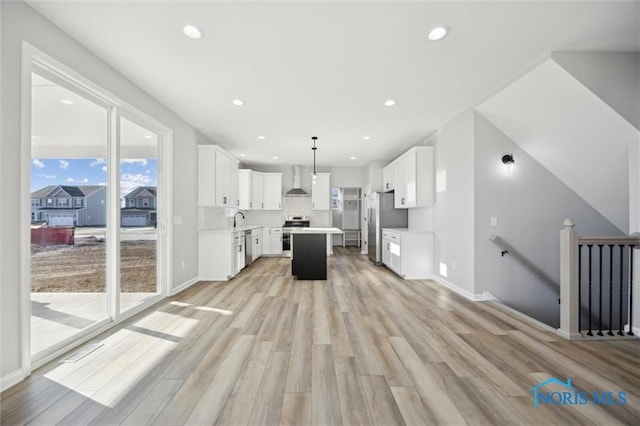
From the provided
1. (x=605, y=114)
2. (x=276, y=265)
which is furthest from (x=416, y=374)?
(x=276, y=265)

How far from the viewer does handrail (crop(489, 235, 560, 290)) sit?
3.61 m

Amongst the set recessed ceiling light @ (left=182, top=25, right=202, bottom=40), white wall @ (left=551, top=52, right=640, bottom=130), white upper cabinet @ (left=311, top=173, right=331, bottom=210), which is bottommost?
white upper cabinet @ (left=311, top=173, right=331, bottom=210)

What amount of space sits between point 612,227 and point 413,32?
4194mm

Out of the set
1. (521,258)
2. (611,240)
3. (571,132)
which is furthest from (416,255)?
(571,132)

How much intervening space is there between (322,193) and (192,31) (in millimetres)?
5914

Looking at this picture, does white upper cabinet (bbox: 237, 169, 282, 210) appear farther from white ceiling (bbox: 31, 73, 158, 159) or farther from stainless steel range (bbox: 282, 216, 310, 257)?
white ceiling (bbox: 31, 73, 158, 159)

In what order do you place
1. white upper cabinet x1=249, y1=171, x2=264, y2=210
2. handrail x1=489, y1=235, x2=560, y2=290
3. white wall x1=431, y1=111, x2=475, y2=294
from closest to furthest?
handrail x1=489, y1=235, x2=560, y2=290
white wall x1=431, y1=111, x2=475, y2=294
white upper cabinet x1=249, y1=171, x2=264, y2=210

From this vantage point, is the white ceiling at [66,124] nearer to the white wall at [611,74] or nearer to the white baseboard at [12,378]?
the white baseboard at [12,378]

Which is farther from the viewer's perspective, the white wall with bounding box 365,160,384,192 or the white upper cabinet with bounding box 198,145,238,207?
the white wall with bounding box 365,160,384,192

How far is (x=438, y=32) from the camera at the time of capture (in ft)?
7.16

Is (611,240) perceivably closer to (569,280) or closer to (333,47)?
(569,280)

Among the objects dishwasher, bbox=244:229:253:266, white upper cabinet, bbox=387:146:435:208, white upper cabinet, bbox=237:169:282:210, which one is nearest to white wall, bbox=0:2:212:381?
dishwasher, bbox=244:229:253:266

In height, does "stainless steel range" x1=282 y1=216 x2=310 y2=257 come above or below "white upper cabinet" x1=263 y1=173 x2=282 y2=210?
below

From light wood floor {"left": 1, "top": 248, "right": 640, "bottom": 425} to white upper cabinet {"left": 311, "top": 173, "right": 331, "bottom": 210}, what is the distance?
4796 mm
